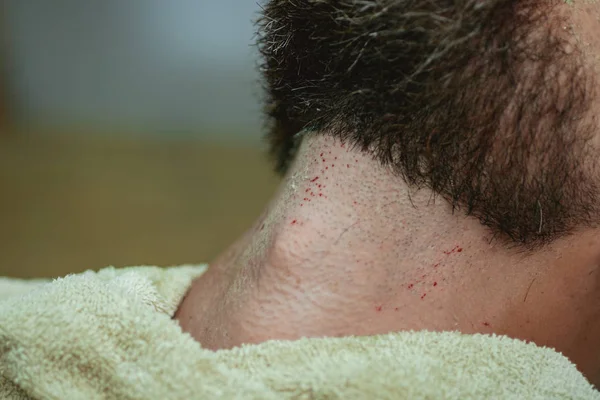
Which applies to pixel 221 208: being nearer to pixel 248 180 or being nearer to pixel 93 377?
pixel 248 180

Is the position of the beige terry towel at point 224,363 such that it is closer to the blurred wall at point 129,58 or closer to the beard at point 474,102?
the beard at point 474,102

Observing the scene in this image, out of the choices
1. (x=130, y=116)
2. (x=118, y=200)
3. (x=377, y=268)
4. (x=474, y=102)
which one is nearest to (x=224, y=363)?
(x=377, y=268)

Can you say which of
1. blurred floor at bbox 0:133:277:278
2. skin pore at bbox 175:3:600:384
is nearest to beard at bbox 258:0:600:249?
skin pore at bbox 175:3:600:384

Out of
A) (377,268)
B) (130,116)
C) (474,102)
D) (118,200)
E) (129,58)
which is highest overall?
(474,102)

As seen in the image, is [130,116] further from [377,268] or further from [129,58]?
[377,268]

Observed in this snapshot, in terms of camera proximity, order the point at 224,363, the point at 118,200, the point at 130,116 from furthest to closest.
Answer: the point at 130,116 < the point at 118,200 < the point at 224,363

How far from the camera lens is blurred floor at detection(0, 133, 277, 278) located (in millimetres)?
1642

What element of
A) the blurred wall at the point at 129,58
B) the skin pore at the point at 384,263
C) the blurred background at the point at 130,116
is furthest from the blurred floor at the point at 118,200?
the skin pore at the point at 384,263

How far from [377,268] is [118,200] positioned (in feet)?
5.27

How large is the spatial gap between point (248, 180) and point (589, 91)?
182 cm

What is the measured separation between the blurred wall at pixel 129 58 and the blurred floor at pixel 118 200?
0.81 ft

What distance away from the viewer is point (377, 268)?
507 millimetres

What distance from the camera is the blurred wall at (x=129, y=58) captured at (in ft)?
9.04

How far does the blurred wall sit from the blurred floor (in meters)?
0.25
